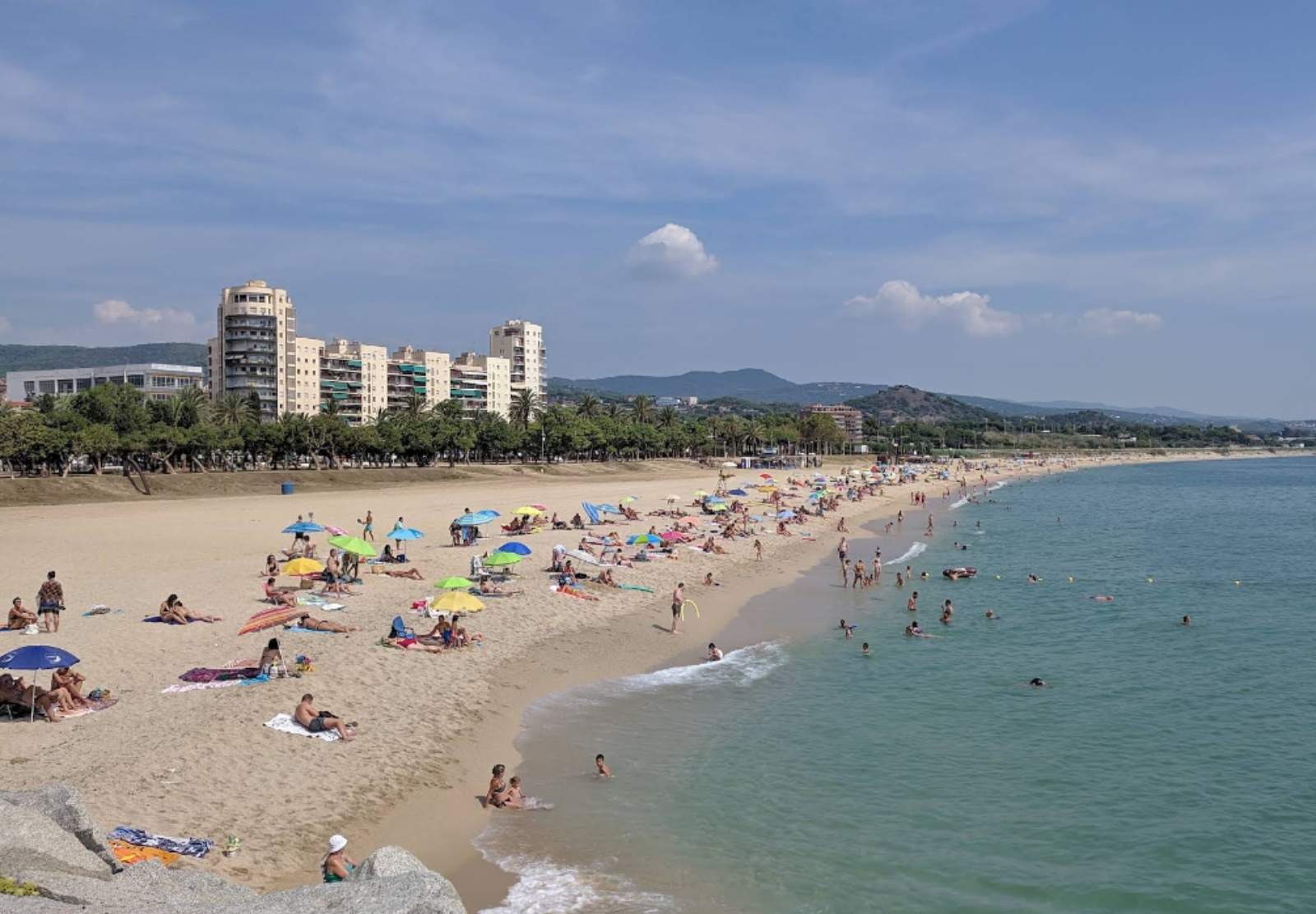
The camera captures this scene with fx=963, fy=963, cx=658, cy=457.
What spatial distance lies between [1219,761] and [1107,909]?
6920 mm

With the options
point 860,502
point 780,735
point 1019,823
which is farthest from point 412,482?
point 1019,823

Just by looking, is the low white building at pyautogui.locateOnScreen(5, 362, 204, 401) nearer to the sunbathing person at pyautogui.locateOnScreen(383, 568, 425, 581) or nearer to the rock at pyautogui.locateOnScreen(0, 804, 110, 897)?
the sunbathing person at pyautogui.locateOnScreen(383, 568, 425, 581)

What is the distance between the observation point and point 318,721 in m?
15.3

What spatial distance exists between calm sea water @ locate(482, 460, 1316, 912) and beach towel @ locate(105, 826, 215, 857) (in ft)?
11.7

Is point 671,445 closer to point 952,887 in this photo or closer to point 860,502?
point 860,502

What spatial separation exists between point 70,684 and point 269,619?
6.13 m

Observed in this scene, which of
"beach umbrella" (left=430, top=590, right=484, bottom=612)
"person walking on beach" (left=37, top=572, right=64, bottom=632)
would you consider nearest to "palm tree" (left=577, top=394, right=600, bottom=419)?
"beach umbrella" (left=430, top=590, right=484, bottom=612)

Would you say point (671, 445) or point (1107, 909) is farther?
point (671, 445)

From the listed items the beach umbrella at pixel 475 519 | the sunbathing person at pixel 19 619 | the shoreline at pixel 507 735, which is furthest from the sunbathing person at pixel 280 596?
the beach umbrella at pixel 475 519

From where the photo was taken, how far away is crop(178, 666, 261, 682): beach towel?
671 inches

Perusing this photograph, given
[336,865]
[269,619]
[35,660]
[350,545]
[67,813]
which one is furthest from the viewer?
[350,545]

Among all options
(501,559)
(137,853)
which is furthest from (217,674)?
(501,559)

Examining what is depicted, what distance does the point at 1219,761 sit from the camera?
17.3 meters

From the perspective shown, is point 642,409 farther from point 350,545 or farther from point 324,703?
point 324,703
